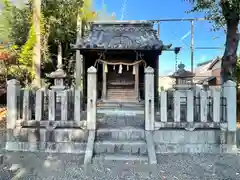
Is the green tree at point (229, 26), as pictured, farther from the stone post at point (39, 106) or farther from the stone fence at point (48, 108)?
the stone post at point (39, 106)

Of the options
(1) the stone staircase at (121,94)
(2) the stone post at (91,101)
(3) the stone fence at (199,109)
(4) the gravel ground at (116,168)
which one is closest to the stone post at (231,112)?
(3) the stone fence at (199,109)

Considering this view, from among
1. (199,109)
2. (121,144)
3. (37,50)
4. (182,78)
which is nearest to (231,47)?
(182,78)

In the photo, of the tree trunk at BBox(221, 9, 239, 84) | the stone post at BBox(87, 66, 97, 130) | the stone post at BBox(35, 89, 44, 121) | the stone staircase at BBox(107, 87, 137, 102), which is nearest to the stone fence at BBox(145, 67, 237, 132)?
the stone post at BBox(87, 66, 97, 130)

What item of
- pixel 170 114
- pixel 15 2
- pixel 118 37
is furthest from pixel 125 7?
pixel 170 114

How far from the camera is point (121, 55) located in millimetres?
9422

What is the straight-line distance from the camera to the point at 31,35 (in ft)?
32.2

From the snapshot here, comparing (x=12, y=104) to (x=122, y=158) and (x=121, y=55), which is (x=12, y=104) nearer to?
(x=122, y=158)

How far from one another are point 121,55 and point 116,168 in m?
6.00

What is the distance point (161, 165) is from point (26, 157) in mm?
2665

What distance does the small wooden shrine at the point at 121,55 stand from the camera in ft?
27.6

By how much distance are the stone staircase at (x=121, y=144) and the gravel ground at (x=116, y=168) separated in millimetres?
239

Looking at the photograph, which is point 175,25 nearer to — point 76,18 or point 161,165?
point 76,18

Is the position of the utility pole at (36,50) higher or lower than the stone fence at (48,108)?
higher

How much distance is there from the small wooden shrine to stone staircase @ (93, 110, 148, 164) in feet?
12.7
